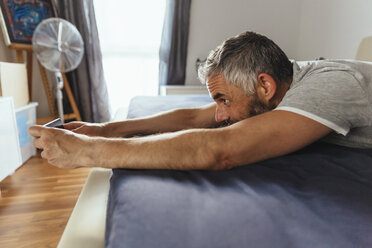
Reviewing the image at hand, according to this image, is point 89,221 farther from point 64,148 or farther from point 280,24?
point 280,24

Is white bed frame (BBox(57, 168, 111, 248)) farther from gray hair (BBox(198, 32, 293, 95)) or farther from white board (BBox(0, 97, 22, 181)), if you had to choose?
white board (BBox(0, 97, 22, 181))

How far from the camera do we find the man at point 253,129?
2.11ft

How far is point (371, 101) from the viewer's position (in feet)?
2.52

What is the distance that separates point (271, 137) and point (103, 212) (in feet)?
1.52

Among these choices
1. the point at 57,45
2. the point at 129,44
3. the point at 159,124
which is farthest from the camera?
the point at 129,44

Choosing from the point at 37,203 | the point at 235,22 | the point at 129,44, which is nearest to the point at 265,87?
the point at 37,203

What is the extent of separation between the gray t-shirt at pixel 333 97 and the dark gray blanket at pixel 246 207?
0.43ft

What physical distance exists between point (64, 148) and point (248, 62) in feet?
1.97

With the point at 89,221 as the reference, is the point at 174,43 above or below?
above

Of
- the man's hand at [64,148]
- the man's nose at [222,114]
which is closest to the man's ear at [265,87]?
the man's nose at [222,114]

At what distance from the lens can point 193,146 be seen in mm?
642

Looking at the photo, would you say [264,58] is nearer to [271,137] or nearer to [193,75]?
[271,137]

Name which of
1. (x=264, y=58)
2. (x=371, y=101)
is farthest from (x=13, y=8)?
(x=371, y=101)

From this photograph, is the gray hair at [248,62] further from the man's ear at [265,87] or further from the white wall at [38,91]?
the white wall at [38,91]
